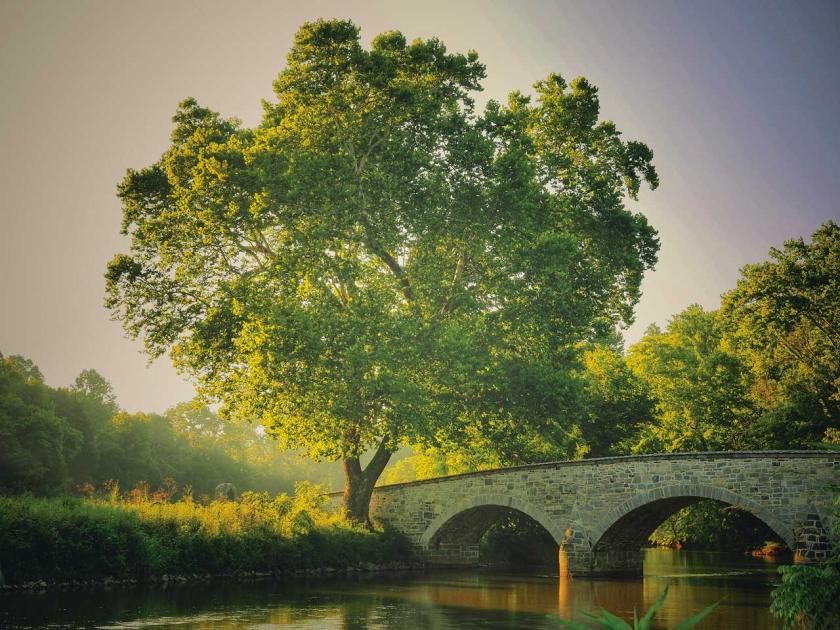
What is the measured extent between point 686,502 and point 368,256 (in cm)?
1414

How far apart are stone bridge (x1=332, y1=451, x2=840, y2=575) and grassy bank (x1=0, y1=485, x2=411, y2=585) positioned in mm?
2195

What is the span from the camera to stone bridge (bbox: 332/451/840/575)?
22.0 meters

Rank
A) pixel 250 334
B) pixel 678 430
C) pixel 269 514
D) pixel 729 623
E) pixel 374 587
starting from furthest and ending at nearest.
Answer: pixel 678 430 < pixel 269 514 < pixel 250 334 < pixel 374 587 < pixel 729 623

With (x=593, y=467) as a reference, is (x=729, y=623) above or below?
below

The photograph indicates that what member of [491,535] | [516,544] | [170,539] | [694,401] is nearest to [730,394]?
[694,401]

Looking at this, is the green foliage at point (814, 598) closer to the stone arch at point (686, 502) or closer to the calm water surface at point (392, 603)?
the calm water surface at point (392, 603)

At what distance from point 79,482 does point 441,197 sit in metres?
30.4

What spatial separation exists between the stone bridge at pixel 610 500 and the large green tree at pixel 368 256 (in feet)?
7.52

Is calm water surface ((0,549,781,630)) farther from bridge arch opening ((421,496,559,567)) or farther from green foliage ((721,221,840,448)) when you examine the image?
green foliage ((721,221,840,448))

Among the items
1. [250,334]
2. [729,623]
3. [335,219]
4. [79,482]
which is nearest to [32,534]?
[250,334]

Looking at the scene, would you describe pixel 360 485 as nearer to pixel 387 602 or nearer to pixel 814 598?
pixel 387 602

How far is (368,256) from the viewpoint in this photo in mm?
29406

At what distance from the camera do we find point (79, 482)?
1740 inches

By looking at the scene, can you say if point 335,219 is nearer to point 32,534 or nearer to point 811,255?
point 32,534
